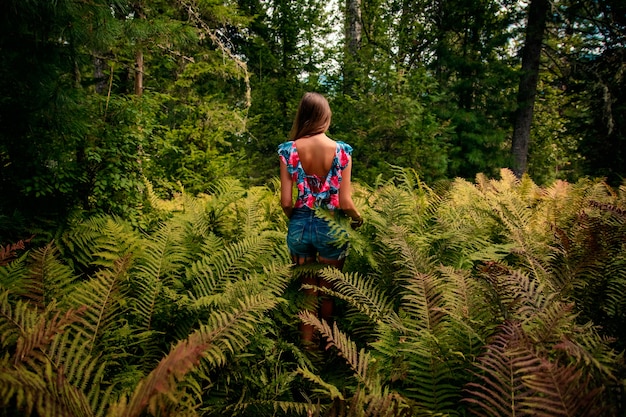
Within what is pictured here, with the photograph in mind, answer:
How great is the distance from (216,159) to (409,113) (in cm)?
402

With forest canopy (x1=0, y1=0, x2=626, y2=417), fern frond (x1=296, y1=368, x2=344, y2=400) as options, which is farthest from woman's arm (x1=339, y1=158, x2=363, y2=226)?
fern frond (x1=296, y1=368, x2=344, y2=400)

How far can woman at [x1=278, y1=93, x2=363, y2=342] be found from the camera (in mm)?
2826

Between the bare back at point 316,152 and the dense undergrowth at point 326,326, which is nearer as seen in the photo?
the dense undergrowth at point 326,326

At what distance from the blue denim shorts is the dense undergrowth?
201 mm

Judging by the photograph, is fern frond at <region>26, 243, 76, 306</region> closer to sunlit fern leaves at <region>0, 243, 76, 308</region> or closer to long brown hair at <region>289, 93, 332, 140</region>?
sunlit fern leaves at <region>0, 243, 76, 308</region>

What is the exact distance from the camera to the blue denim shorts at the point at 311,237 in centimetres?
289

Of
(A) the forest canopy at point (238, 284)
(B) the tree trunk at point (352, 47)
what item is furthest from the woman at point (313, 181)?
(B) the tree trunk at point (352, 47)

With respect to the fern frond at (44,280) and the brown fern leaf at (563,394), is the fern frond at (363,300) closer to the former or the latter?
the brown fern leaf at (563,394)

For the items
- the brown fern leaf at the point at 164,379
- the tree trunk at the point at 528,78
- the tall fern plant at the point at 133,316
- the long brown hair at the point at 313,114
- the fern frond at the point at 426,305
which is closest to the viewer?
the brown fern leaf at the point at 164,379

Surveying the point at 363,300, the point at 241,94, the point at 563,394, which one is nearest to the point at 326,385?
the point at 563,394

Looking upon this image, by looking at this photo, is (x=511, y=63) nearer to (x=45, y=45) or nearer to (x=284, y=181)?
(x=284, y=181)

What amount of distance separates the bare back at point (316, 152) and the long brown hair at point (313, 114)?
62mm

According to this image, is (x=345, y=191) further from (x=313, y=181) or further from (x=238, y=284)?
(x=238, y=284)

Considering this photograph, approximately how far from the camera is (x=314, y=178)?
9.50 feet
